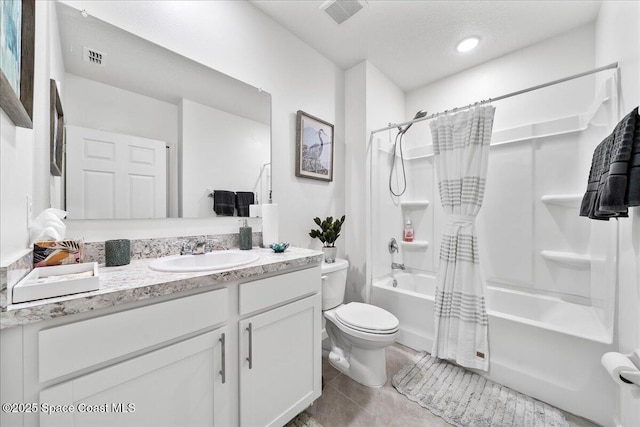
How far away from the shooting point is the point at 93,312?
713 mm

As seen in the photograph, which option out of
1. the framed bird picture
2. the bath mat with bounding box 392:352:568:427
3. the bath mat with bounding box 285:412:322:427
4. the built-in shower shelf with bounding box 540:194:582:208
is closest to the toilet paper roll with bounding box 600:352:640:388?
the bath mat with bounding box 392:352:568:427

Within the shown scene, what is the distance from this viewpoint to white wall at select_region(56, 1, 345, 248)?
1.32m

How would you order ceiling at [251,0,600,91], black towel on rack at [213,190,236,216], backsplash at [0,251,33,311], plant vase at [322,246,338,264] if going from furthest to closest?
plant vase at [322,246,338,264]
ceiling at [251,0,600,91]
black towel on rack at [213,190,236,216]
backsplash at [0,251,33,311]

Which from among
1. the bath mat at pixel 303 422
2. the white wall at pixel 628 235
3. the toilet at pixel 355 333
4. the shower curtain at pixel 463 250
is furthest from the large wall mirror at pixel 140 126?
the white wall at pixel 628 235

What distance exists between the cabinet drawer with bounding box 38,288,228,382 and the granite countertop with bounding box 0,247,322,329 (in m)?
0.04

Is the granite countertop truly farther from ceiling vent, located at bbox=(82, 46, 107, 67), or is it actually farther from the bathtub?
the bathtub

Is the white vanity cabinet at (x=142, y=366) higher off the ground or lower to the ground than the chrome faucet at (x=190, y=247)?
lower

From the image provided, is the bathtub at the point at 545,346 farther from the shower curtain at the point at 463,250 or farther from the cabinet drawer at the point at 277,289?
the cabinet drawer at the point at 277,289

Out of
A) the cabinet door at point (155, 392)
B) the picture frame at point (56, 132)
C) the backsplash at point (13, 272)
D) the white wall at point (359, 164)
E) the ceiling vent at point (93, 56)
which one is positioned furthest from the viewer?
the white wall at point (359, 164)

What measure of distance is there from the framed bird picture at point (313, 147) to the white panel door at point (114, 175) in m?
0.97

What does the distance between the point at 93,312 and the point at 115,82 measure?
1092 millimetres

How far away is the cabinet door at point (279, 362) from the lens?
106 cm

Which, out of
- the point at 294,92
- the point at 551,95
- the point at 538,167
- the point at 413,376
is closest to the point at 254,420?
the point at 413,376

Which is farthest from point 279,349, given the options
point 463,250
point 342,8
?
point 342,8
